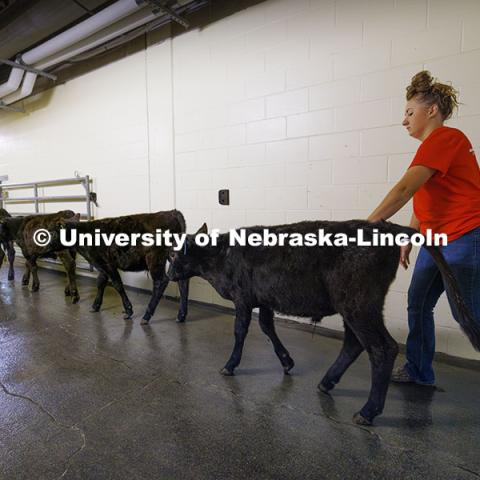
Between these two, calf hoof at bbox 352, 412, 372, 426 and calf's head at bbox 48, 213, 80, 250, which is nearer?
calf hoof at bbox 352, 412, 372, 426

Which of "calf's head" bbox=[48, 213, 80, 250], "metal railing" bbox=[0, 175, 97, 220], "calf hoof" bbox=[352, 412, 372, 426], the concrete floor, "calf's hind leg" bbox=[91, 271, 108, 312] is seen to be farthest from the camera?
"metal railing" bbox=[0, 175, 97, 220]

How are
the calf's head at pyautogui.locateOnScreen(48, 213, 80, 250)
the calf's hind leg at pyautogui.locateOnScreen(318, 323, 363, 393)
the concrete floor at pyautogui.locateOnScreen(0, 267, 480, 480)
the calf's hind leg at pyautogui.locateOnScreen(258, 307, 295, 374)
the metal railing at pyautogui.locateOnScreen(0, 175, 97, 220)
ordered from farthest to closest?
the metal railing at pyautogui.locateOnScreen(0, 175, 97, 220) → the calf's head at pyautogui.locateOnScreen(48, 213, 80, 250) → the calf's hind leg at pyautogui.locateOnScreen(258, 307, 295, 374) → the calf's hind leg at pyautogui.locateOnScreen(318, 323, 363, 393) → the concrete floor at pyautogui.locateOnScreen(0, 267, 480, 480)

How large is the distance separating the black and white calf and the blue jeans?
0.78ft

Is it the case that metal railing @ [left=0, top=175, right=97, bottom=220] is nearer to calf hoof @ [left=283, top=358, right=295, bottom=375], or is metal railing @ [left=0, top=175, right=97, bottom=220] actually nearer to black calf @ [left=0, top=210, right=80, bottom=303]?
black calf @ [left=0, top=210, right=80, bottom=303]

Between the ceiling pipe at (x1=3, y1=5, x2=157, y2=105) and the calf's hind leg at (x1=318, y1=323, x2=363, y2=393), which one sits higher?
the ceiling pipe at (x1=3, y1=5, x2=157, y2=105)

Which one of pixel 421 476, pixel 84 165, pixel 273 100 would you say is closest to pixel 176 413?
pixel 421 476

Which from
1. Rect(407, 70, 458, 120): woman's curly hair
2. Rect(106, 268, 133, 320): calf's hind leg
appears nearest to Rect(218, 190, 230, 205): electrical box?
Rect(106, 268, 133, 320): calf's hind leg

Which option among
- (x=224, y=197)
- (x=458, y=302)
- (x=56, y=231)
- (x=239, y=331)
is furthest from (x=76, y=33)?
(x=458, y=302)

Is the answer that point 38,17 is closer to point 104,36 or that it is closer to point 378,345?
point 104,36

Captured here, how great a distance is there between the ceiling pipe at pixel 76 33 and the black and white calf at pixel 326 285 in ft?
8.03

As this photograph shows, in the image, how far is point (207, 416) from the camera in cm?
160

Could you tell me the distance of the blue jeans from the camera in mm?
1550

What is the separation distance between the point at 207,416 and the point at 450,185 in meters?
1.63

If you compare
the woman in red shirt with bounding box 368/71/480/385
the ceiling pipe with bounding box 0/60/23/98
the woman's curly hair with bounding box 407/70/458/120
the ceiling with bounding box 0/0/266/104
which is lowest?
the woman in red shirt with bounding box 368/71/480/385
